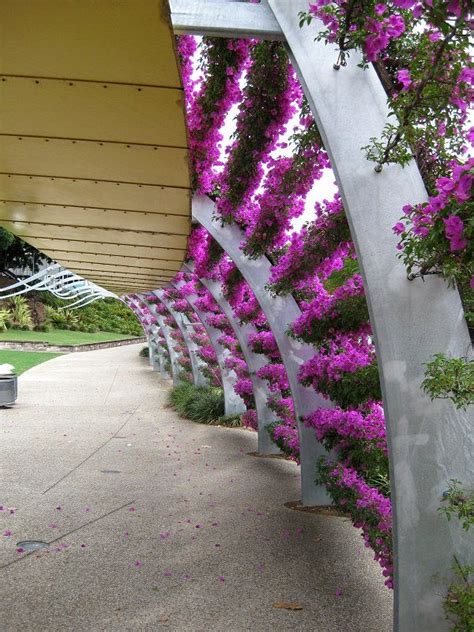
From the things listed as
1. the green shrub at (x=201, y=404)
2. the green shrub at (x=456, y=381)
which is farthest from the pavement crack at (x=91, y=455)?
the green shrub at (x=456, y=381)

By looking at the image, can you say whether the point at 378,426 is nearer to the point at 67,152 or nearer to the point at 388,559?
the point at 388,559

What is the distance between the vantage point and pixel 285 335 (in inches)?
276

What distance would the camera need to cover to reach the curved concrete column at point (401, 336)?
306 centimetres

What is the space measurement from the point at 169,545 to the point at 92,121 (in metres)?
3.51

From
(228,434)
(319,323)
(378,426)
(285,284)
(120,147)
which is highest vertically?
(120,147)

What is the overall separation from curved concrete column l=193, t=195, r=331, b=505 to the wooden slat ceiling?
0.50m

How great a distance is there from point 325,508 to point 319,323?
8.18 feet

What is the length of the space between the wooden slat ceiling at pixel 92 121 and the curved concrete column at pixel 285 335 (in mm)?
502

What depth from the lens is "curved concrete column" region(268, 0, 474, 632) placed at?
121 inches

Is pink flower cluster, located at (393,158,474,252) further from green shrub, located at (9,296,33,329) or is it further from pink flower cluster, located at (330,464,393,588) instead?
green shrub, located at (9,296,33,329)

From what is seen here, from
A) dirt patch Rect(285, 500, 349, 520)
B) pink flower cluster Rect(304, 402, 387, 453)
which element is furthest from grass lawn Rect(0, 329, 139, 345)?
pink flower cluster Rect(304, 402, 387, 453)

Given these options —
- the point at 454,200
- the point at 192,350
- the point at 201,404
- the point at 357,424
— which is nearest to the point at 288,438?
the point at 357,424

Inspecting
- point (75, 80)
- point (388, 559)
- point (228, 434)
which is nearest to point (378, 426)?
point (388, 559)

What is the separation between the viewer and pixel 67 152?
4219mm
